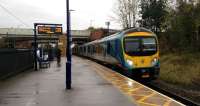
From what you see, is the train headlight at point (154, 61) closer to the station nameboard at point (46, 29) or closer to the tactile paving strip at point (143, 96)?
the tactile paving strip at point (143, 96)

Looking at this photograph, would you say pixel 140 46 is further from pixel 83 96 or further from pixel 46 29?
pixel 46 29

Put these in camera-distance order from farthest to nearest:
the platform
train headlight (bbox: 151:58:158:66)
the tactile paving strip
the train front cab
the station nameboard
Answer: the station nameboard, train headlight (bbox: 151:58:158:66), the train front cab, the platform, the tactile paving strip

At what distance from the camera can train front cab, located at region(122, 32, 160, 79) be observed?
83.5 feet

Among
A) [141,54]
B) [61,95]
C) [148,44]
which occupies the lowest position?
[61,95]

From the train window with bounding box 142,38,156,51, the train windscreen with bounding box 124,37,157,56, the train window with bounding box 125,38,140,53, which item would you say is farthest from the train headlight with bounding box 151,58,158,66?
the train window with bounding box 125,38,140,53

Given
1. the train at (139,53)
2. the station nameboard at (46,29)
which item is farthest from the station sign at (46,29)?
the train at (139,53)

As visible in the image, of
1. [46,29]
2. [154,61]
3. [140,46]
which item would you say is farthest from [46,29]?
[154,61]

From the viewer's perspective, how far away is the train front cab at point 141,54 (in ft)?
83.5

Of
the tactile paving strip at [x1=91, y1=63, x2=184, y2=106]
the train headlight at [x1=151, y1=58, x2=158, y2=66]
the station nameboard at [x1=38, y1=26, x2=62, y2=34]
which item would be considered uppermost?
the station nameboard at [x1=38, y1=26, x2=62, y2=34]

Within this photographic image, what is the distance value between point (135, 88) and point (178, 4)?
36.8 meters

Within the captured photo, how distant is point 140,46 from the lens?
26.1 m

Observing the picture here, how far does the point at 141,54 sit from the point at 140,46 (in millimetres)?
531

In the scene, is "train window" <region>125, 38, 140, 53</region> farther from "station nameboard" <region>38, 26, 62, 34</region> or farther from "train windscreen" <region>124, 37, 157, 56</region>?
"station nameboard" <region>38, 26, 62, 34</region>

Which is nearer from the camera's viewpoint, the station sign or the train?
the train
